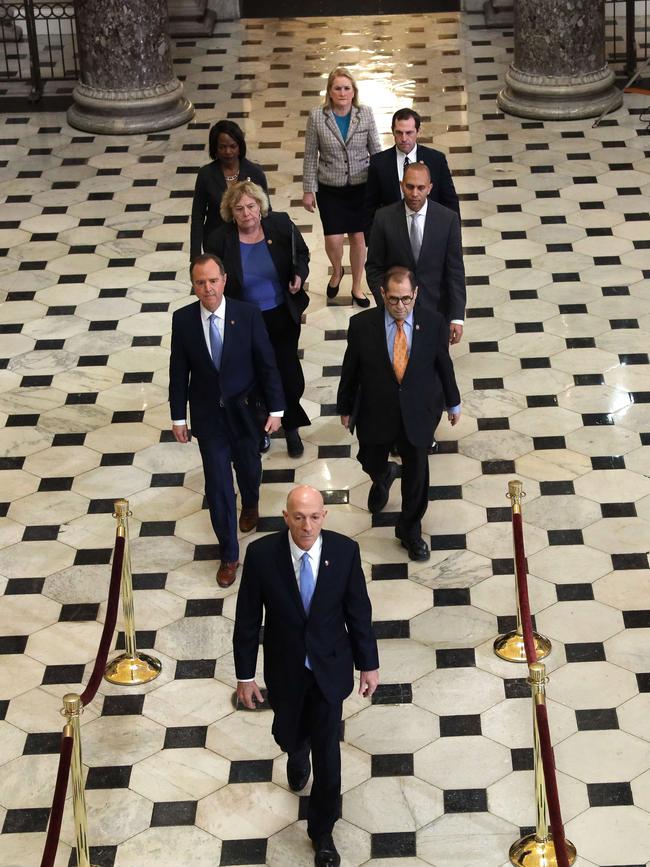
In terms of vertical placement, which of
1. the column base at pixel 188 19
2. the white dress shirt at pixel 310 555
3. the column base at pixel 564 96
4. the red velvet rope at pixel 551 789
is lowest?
the column base at pixel 188 19

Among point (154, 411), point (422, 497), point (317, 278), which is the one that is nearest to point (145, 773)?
point (422, 497)

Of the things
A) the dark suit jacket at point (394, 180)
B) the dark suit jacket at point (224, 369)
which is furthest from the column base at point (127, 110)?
the dark suit jacket at point (224, 369)

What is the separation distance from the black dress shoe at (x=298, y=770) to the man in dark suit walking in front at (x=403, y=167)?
11.7 feet

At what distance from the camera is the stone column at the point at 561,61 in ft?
46.2

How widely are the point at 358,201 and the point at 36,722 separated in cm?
448

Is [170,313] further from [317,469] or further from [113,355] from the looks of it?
[317,469]

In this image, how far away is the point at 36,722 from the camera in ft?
22.8

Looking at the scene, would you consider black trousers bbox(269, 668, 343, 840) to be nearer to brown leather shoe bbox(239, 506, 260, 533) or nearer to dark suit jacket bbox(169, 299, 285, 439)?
dark suit jacket bbox(169, 299, 285, 439)

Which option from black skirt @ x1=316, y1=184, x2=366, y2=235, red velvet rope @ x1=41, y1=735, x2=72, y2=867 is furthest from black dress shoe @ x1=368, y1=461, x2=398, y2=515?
red velvet rope @ x1=41, y1=735, x2=72, y2=867

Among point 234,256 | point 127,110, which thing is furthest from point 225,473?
point 127,110

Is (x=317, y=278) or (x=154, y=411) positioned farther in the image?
(x=317, y=278)

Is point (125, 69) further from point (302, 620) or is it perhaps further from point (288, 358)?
point (302, 620)

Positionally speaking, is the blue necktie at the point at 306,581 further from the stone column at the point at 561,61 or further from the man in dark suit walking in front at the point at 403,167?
the stone column at the point at 561,61

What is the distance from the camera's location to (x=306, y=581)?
18.5ft
